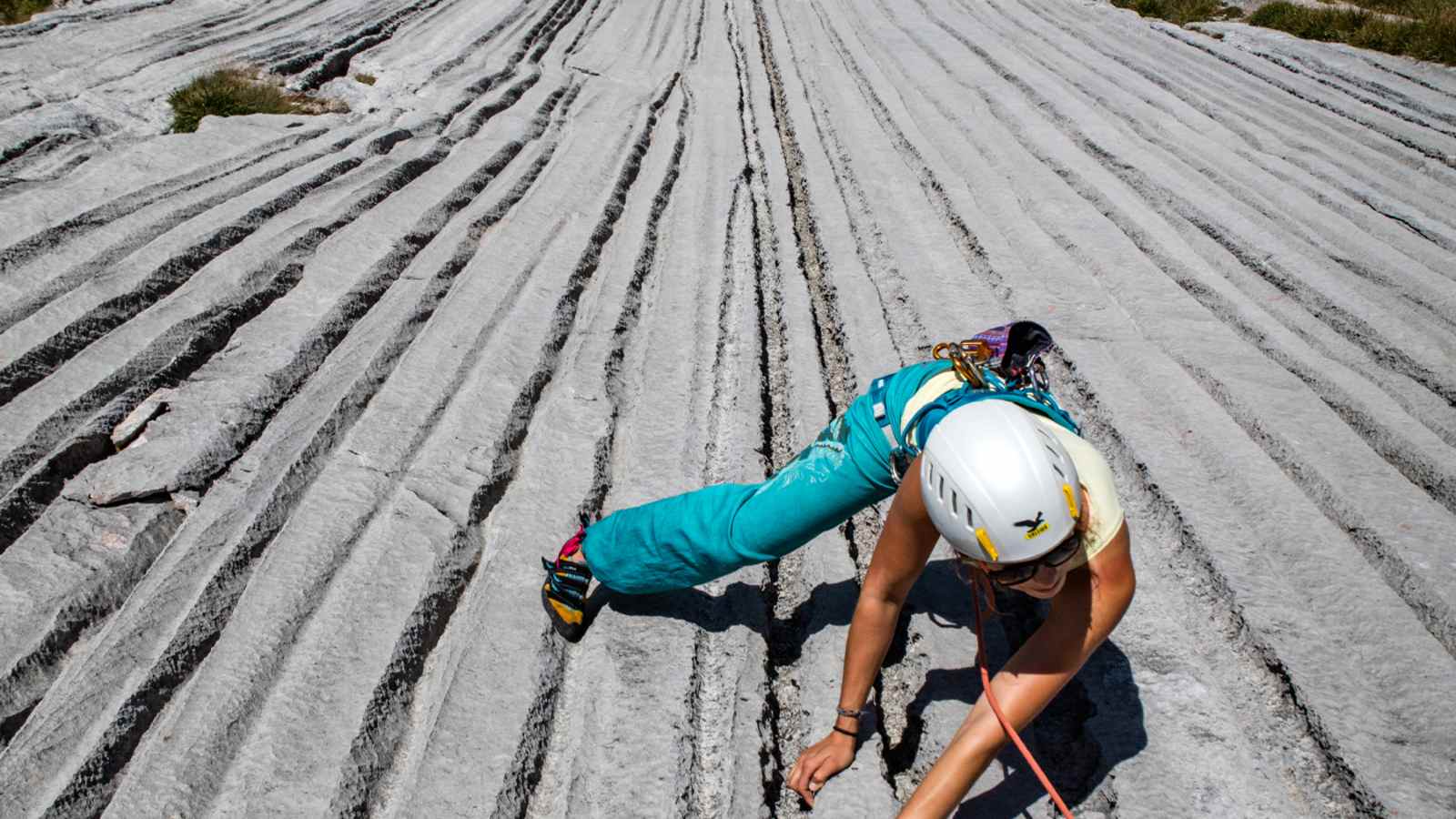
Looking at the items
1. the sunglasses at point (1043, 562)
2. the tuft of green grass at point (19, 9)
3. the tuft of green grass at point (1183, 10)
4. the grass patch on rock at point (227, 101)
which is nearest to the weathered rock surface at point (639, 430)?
the grass patch on rock at point (227, 101)

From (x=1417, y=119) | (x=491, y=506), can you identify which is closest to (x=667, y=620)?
(x=491, y=506)

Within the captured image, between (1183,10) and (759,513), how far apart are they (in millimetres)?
11891

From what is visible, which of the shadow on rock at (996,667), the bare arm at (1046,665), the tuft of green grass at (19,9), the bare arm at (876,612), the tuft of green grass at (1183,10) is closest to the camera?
the bare arm at (1046,665)

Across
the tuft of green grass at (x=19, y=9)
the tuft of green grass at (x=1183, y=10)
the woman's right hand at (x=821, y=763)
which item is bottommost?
the woman's right hand at (x=821, y=763)

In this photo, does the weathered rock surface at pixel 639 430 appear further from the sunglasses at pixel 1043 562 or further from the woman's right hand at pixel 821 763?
the sunglasses at pixel 1043 562

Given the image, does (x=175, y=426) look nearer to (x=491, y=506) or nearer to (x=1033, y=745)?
(x=491, y=506)

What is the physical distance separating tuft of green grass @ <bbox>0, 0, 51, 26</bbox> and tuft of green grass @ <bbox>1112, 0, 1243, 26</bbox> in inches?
456

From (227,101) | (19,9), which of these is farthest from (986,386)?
(19,9)

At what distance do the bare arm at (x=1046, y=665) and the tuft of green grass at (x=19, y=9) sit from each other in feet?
33.4

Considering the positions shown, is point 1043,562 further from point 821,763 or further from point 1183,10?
point 1183,10

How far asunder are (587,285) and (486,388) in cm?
119

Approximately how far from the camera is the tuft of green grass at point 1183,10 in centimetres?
1155

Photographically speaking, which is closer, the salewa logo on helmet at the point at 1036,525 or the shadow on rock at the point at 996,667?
Answer: the salewa logo on helmet at the point at 1036,525

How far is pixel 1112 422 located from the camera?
3740 millimetres
